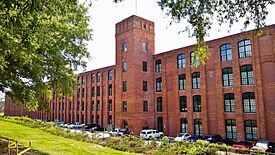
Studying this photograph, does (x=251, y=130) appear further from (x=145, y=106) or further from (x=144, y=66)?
(x=144, y=66)

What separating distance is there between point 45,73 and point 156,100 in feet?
90.4

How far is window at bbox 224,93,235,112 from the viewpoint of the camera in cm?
3181

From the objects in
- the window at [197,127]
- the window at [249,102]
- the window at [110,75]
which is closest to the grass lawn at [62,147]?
the window at [197,127]

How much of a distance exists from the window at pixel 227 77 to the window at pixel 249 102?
2.47 meters

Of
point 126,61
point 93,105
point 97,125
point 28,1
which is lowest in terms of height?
point 97,125

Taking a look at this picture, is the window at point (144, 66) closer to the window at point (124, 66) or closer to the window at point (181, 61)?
the window at point (124, 66)

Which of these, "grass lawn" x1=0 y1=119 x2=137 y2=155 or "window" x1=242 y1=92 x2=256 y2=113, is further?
"window" x1=242 y1=92 x2=256 y2=113

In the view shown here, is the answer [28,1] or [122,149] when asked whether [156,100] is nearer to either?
[122,149]

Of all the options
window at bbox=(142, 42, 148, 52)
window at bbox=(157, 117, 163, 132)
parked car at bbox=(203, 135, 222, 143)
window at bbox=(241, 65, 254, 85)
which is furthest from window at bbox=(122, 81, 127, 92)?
window at bbox=(241, 65, 254, 85)

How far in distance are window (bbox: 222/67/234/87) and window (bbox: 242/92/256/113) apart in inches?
97.1

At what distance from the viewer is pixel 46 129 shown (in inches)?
1325

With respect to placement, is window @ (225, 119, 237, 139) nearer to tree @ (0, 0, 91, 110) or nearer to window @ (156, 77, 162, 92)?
window @ (156, 77, 162, 92)

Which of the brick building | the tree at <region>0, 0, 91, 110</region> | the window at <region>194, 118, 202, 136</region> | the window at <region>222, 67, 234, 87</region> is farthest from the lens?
the window at <region>194, 118, 202, 136</region>

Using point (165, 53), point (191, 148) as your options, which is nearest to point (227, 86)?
point (165, 53)
